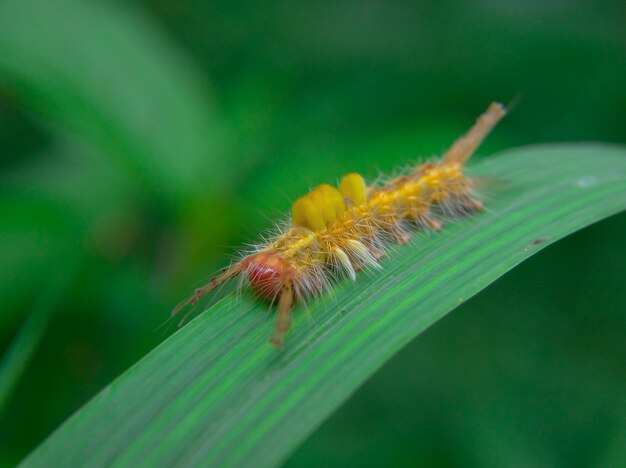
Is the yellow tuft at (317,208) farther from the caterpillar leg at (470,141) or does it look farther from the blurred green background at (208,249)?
the caterpillar leg at (470,141)

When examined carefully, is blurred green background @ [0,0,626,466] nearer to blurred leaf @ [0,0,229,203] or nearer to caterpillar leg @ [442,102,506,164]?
blurred leaf @ [0,0,229,203]

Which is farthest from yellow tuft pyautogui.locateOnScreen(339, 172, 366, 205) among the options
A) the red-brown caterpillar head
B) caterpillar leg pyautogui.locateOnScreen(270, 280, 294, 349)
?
caterpillar leg pyautogui.locateOnScreen(270, 280, 294, 349)

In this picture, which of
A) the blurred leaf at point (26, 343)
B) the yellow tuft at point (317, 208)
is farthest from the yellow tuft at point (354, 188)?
the blurred leaf at point (26, 343)

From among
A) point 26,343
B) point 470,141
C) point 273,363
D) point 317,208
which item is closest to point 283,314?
point 273,363

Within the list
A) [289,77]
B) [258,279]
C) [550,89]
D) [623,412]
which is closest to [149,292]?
[258,279]

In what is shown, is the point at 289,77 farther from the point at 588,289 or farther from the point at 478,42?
the point at 588,289

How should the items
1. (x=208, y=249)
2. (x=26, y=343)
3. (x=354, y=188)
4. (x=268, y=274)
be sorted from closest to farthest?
(x=268, y=274) → (x=26, y=343) → (x=354, y=188) → (x=208, y=249)

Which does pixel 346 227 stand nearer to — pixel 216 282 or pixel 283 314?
pixel 216 282
